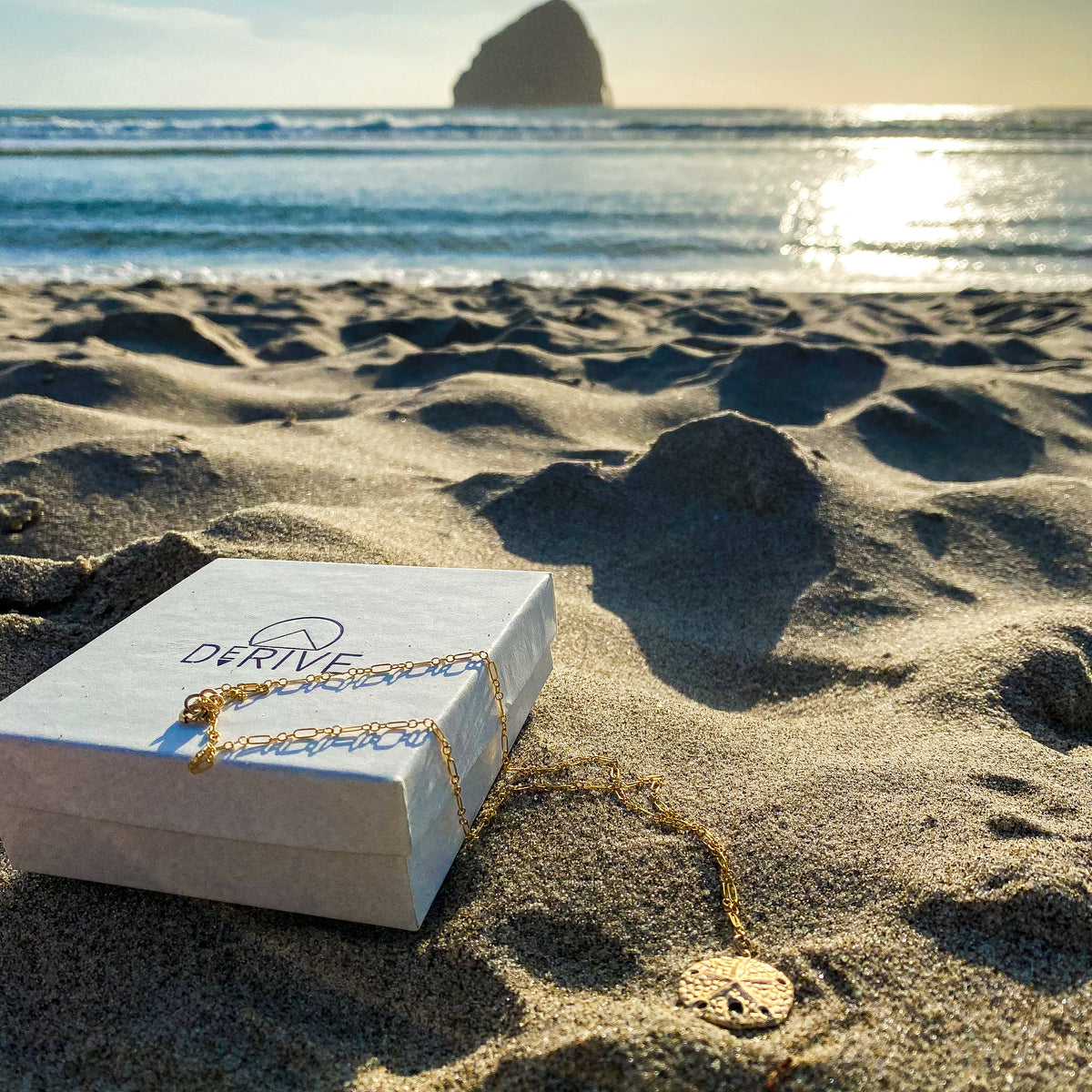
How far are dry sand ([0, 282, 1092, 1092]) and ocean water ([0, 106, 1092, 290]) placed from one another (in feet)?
11.2

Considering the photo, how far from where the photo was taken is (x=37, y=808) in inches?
43.4

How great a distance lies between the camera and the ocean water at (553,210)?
23.6 ft

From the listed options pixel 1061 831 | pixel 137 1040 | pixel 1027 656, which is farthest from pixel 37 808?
pixel 1027 656

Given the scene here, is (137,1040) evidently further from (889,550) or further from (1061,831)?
(889,550)

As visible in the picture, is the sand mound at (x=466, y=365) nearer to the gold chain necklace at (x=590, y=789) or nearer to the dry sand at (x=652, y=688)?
the dry sand at (x=652, y=688)

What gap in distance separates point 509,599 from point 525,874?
0.39 meters

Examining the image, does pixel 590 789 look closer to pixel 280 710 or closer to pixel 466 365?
pixel 280 710

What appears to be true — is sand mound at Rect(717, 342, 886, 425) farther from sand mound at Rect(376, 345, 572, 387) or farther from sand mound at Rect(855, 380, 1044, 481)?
sand mound at Rect(376, 345, 572, 387)

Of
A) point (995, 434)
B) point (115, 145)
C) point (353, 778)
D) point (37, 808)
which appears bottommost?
point (995, 434)

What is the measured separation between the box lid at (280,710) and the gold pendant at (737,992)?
0.34m

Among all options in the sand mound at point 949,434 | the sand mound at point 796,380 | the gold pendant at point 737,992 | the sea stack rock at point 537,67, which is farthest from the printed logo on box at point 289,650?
the sea stack rock at point 537,67

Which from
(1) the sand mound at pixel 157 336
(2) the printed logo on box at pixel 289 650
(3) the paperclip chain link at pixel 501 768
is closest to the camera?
(3) the paperclip chain link at pixel 501 768

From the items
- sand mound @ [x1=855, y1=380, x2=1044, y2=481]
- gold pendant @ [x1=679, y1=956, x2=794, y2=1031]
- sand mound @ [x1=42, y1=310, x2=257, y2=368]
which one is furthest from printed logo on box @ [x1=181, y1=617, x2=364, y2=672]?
sand mound @ [x1=42, y1=310, x2=257, y2=368]

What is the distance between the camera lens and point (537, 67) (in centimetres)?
5828
